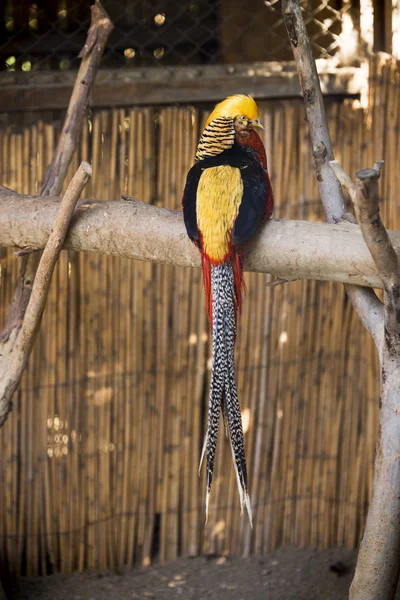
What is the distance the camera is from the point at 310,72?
7.72 feet

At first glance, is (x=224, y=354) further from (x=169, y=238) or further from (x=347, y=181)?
(x=347, y=181)

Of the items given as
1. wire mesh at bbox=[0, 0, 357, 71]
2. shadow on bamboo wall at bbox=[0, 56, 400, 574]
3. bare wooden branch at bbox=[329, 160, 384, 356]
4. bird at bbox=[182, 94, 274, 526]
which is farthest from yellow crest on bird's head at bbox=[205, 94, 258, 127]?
wire mesh at bbox=[0, 0, 357, 71]

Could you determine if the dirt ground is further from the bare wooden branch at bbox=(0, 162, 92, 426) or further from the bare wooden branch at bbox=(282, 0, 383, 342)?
the bare wooden branch at bbox=(282, 0, 383, 342)

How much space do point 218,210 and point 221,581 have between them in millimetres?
1638

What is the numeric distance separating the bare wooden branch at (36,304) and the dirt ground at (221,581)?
88cm

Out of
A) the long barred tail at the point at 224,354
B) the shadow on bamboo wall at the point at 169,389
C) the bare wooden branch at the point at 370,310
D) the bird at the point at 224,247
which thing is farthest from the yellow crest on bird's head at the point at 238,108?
the shadow on bamboo wall at the point at 169,389

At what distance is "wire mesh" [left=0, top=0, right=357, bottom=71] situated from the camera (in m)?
3.89

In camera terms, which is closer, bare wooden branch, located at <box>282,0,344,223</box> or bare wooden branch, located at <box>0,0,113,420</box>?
bare wooden branch, located at <box>282,0,344,223</box>

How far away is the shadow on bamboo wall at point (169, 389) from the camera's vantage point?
307 cm

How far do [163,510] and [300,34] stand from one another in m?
1.84

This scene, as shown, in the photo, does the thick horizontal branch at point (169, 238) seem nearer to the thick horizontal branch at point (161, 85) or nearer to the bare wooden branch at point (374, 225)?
the bare wooden branch at point (374, 225)

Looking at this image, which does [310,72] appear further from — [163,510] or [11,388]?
[163,510]

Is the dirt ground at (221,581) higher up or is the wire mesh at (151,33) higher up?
the wire mesh at (151,33)

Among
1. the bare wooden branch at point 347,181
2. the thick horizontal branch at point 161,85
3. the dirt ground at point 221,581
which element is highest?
the thick horizontal branch at point 161,85
